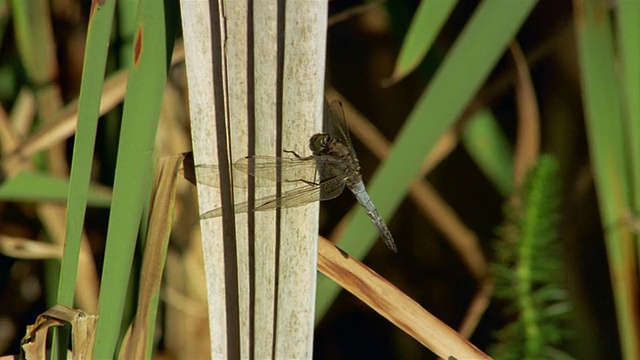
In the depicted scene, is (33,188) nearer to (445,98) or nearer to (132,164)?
(132,164)

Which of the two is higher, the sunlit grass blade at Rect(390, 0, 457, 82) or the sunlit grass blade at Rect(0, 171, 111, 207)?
the sunlit grass blade at Rect(390, 0, 457, 82)

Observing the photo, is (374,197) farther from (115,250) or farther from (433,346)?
(115,250)

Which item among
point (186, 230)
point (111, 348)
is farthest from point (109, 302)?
point (186, 230)

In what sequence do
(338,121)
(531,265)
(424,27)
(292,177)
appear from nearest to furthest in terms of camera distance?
1. (292,177)
2. (424,27)
3. (531,265)
4. (338,121)

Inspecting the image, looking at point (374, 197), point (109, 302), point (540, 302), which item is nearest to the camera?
point (109, 302)

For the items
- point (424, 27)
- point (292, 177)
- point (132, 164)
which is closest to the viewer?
point (132, 164)

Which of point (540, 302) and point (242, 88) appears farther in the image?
point (540, 302)

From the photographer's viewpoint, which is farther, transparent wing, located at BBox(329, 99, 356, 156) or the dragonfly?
transparent wing, located at BBox(329, 99, 356, 156)

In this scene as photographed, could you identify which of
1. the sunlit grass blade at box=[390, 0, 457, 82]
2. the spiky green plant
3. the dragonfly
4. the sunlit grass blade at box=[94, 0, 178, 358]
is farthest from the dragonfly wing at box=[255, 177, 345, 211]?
the spiky green plant

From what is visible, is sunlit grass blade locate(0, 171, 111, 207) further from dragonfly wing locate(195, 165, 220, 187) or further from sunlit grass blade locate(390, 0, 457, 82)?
sunlit grass blade locate(390, 0, 457, 82)

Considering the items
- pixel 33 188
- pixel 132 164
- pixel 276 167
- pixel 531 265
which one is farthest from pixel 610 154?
pixel 33 188

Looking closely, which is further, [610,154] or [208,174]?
[610,154]
